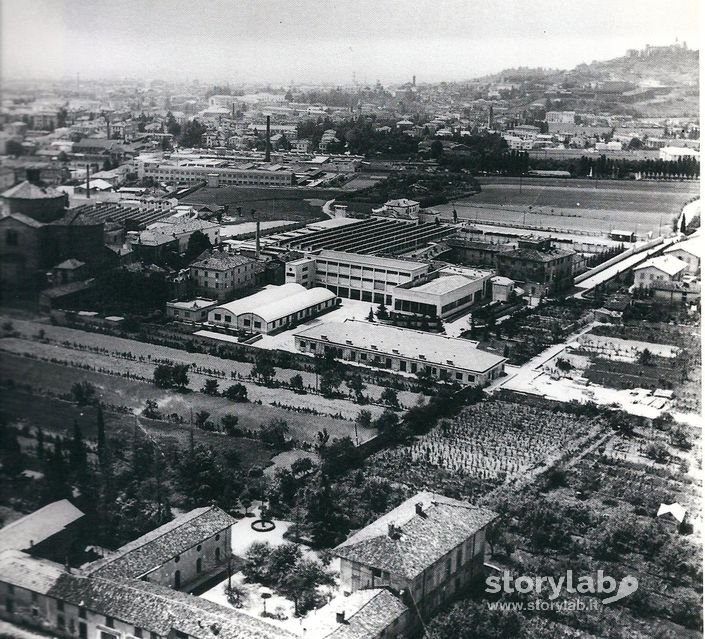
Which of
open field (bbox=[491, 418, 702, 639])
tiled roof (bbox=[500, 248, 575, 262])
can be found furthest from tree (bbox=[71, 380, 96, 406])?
tiled roof (bbox=[500, 248, 575, 262])

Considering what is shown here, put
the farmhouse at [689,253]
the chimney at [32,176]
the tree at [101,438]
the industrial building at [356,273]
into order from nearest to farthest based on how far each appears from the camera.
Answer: the chimney at [32,176] < the tree at [101,438] < the industrial building at [356,273] < the farmhouse at [689,253]

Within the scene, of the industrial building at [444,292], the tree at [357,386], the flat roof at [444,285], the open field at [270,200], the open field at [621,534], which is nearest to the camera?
the open field at [621,534]

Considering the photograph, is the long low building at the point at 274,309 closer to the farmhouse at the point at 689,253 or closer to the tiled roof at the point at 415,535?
the tiled roof at the point at 415,535

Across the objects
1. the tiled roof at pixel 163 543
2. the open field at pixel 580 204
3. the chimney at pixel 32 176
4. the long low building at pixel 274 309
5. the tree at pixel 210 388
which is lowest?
the tiled roof at pixel 163 543

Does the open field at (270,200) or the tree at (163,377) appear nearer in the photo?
the tree at (163,377)

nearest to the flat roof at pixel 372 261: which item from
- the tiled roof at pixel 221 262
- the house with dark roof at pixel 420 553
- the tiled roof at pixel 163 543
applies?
the tiled roof at pixel 221 262

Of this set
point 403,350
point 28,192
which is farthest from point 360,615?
point 403,350

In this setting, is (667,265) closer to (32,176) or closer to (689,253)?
(689,253)
